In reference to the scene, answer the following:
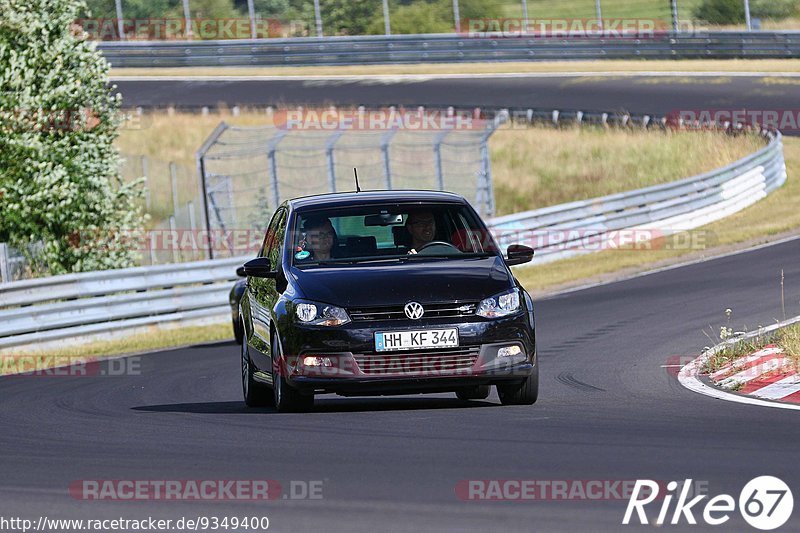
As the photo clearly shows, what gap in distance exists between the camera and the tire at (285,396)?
10492 mm

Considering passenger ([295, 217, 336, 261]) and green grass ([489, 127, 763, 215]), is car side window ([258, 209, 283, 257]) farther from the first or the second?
green grass ([489, 127, 763, 215])

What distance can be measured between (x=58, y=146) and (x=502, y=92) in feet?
78.6

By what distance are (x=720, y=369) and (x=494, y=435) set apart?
366cm

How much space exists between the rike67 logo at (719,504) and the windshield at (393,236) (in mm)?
4207

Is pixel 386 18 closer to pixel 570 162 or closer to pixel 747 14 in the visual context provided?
pixel 747 14

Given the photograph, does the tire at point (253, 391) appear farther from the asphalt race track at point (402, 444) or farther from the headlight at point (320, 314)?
the headlight at point (320, 314)

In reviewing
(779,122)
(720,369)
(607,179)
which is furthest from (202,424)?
(779,122)

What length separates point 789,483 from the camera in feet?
22.8

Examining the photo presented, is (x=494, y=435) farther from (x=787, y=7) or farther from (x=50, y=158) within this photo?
(x=787, y=7)

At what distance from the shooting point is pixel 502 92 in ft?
153

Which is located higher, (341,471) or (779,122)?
(341,471)
